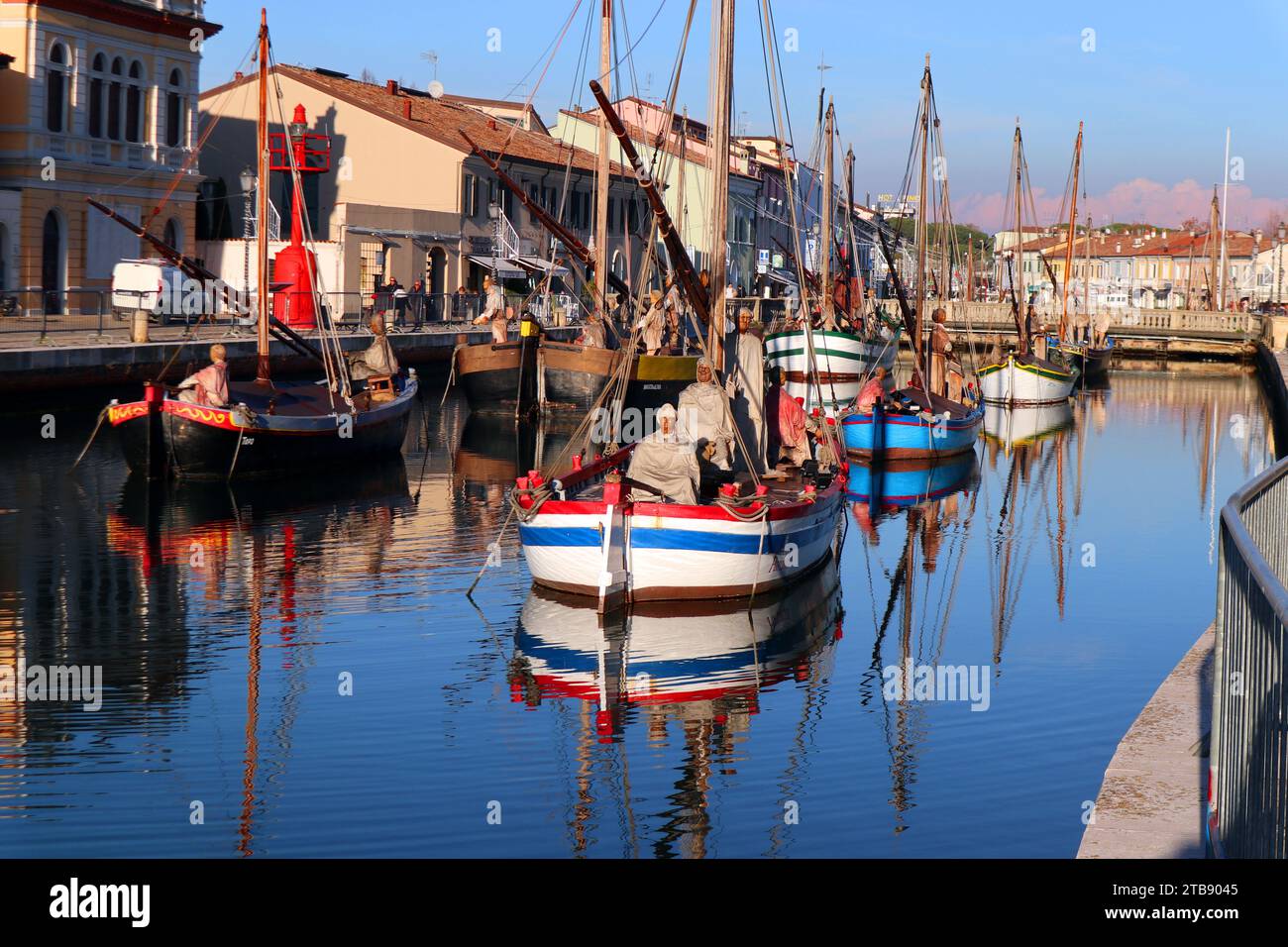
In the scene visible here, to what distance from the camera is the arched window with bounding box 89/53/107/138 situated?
158 feet

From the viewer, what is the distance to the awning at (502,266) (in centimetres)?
6362

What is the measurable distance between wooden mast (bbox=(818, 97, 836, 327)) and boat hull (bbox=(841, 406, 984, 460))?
413 inches

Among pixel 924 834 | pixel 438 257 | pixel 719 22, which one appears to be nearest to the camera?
pixel 924 834

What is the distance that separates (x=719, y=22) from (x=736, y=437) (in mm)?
5355

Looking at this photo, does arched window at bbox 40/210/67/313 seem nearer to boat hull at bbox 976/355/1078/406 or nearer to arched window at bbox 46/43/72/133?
arched window at bbox 46/43/72/133

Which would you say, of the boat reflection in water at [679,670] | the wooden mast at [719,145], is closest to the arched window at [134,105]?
the wooden mast at [719,145]

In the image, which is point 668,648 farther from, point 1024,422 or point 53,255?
point 53,255

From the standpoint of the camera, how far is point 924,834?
11.0m

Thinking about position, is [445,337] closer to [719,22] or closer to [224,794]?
[719,22]

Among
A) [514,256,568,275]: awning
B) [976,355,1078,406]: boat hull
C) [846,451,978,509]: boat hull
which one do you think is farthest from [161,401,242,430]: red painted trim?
[514,256,568,275]: awning

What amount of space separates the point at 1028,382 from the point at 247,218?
85.0 ft

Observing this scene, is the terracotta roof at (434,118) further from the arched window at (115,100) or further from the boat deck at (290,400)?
the boat deck at (290,400)

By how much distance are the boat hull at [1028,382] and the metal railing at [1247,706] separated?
41900 mm

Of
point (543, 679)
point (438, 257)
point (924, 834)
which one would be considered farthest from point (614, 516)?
point (438, 257)
